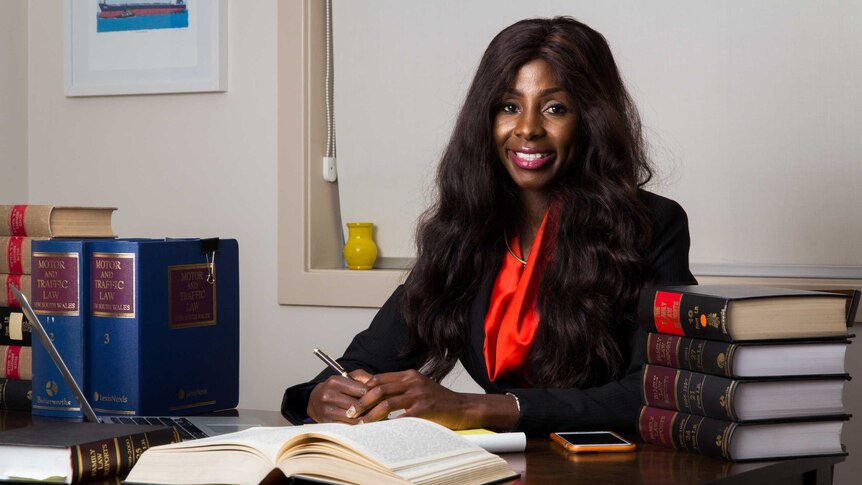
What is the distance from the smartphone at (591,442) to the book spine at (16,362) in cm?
110

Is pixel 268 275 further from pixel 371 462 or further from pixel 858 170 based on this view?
pixel 371 462

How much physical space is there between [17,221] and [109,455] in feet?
3.32

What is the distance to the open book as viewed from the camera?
4.03ft

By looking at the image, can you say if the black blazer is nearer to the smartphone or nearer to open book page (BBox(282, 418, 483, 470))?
the smartphone

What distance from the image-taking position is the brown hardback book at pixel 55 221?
7.30 feet

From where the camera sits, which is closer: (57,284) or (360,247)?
(57,284)

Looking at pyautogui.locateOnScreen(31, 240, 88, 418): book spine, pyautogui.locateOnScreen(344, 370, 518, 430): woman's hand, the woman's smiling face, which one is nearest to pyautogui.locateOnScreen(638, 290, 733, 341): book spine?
pyautogui.locateOnScreen(344, 370, 518, 430): woman's hand

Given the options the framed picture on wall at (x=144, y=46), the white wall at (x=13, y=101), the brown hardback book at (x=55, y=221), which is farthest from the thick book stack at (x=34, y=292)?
the white wall at (x=13, y=101)

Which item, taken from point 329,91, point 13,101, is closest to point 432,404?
point 329,91

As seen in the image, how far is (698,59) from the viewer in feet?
10.7

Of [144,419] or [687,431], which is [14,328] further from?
[687,431]

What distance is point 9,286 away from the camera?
2.21 metres

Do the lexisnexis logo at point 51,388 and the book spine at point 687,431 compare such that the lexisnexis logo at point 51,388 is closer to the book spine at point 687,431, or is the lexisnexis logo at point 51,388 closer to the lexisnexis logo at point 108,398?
the lexisnexis logo at point 108,398

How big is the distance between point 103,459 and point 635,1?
2.43 meters
